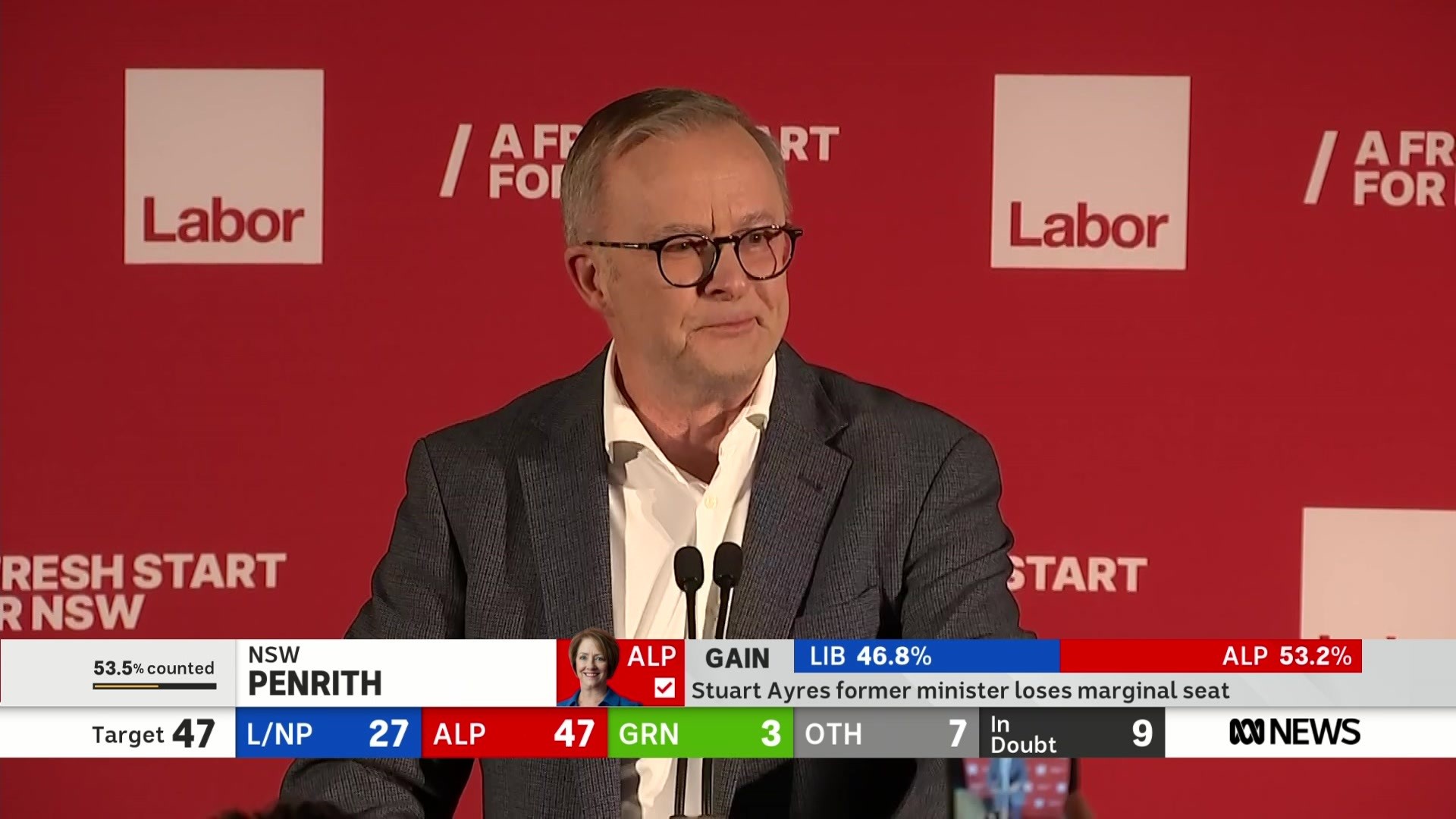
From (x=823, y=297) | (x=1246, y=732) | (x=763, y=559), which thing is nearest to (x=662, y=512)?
(x=763, y=559)

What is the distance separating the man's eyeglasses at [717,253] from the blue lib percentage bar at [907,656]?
0.49 m

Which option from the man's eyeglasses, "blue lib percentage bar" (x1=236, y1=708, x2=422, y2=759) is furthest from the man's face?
"blue lib percentage bar" (x1=236, y1=708, x2=422, y2=759)

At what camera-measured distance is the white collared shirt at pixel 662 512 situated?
216cm

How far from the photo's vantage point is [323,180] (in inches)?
133

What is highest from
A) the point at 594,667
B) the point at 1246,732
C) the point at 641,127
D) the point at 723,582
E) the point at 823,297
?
the point at 641,127

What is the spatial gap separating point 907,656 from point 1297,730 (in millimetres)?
741

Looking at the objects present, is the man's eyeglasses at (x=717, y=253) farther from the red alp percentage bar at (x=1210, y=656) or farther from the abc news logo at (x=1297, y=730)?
the abc news logo at (x=1297, y=730)

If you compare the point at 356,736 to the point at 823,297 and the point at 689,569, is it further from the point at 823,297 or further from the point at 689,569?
the point at 823,297

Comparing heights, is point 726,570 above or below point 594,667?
above

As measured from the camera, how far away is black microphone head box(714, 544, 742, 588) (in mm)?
1984

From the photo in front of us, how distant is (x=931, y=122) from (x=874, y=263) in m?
0.32

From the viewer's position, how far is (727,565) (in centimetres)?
200

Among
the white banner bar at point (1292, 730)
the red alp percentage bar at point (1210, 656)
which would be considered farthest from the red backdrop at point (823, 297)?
the white banner bar at point (1292, 730)

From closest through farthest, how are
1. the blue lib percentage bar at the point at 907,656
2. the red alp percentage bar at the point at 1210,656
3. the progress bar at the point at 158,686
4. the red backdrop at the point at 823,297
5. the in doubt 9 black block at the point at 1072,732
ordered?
the blue lib percentage bar at the point at 907,656
the in doubt 9 black block at the point at 1072,732
the progress bar at the point at 158,686
the red alp percentage bar at the point at 1210,656
the red backdrop at the point at 823,297
